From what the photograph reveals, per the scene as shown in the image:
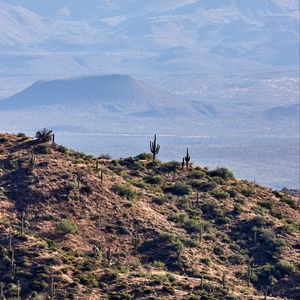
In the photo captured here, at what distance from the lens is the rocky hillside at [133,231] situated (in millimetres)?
43719

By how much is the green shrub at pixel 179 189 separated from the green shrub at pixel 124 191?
10.3 ft

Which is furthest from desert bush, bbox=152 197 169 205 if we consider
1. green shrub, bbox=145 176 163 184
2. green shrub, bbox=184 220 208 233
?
green shrub, bbox=145 176 163 184

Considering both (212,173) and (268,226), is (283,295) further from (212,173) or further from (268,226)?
(212,173)

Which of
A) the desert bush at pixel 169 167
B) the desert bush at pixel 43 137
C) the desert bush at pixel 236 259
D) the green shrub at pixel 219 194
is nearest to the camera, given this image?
the desert bush at pixel 236 259

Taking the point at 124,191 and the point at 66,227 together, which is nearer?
the point at 66,227

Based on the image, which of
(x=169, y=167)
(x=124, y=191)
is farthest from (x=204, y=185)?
(x=124, y=191)

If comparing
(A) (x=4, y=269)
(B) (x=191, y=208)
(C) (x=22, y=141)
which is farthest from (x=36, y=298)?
(C) (x=22, y=141)

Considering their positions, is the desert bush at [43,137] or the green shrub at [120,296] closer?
the green shrub at [120,296]

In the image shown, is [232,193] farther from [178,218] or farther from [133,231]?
[133,231]

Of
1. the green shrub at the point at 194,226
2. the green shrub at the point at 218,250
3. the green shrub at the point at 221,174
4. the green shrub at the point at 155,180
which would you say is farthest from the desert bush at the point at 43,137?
the green shrub at the point at 218,250

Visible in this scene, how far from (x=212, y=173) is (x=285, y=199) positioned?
383cm

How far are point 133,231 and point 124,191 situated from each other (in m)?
3.47

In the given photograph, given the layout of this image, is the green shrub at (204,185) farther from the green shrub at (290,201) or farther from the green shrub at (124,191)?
the green shrub at (124,191)

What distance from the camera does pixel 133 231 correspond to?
5056 cm
